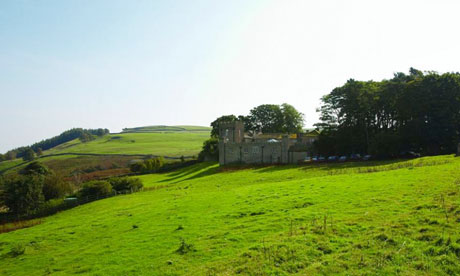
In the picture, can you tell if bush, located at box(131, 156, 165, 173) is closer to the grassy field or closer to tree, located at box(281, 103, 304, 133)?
tree, located at box(281, 103, 304, 133)

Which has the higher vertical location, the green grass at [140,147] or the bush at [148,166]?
the green grass at [140,147]

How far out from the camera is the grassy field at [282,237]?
10305mm

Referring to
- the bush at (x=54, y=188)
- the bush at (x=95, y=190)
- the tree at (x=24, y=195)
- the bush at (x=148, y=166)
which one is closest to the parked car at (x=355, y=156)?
the bush at (x=95, y=190)

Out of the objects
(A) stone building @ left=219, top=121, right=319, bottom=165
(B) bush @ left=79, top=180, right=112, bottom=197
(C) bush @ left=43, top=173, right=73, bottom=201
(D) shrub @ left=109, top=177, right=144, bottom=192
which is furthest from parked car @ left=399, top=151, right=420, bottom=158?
(C) bush @ left=43, top=173, right=73, bottom=201

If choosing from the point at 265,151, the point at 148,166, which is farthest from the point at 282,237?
the point at 148,166

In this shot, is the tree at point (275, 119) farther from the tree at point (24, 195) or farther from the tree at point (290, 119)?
the tree at point (24, 195)

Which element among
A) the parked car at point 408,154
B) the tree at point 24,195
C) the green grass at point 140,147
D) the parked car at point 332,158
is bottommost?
the tree at point 24,195

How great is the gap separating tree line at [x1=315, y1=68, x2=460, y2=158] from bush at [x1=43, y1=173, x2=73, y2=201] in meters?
49.4

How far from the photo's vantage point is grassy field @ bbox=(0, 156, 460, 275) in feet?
33.8

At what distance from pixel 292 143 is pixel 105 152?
9680 cm

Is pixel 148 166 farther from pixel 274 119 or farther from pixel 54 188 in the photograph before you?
pixel 274 119

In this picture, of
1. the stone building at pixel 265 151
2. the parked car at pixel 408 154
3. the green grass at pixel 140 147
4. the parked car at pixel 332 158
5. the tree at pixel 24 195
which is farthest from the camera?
the green grass at pixel 140 147

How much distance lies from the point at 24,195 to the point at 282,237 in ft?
144

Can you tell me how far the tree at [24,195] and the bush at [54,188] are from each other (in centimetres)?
288
